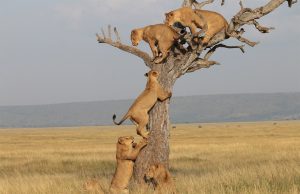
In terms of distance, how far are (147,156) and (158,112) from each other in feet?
3.24

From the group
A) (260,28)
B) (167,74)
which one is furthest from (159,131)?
(260,28)

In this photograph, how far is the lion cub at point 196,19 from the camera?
11930mm

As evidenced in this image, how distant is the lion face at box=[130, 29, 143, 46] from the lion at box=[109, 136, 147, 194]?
2.46m

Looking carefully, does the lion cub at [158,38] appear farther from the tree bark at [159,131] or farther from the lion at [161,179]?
the lion at [161,179]

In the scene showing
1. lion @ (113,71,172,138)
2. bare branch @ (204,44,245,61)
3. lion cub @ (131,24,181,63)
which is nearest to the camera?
lion @ (113,71,172,138)

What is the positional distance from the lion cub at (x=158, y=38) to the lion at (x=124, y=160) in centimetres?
216

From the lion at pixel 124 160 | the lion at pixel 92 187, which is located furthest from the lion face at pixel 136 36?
the lion at pixel 92 187

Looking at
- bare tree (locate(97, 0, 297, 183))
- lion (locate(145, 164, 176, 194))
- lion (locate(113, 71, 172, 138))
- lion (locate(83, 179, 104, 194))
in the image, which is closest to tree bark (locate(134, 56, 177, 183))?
bare tree (locate(97, 0, 297, 183))

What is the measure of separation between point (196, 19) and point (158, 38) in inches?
38.0

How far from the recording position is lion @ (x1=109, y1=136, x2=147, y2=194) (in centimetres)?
→ 1037

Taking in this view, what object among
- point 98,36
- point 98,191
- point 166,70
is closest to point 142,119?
point 98,191

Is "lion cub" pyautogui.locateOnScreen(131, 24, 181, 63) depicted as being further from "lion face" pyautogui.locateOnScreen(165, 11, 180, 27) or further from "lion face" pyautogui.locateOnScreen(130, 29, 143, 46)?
"lion face" pyautogui.locateOnScreen(165, 11, 180, 27)

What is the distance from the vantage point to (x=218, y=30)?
12.4 m

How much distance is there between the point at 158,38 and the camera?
11.6 m
